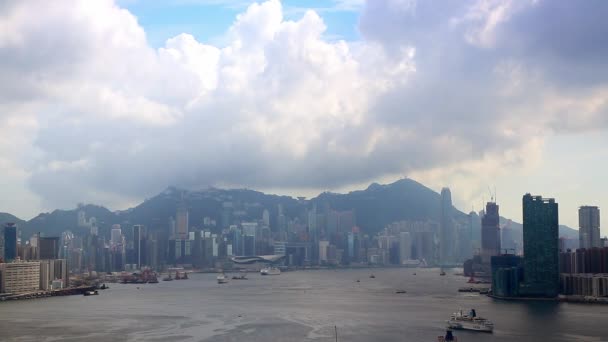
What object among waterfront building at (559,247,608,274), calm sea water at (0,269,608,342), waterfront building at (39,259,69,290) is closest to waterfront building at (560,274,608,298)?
calm sea water at (0,269,608,342)

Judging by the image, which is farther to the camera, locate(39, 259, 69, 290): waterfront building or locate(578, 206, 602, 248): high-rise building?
locate(578, 206, 602, 248): high-rise building

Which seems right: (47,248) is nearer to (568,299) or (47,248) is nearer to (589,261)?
(589,261)

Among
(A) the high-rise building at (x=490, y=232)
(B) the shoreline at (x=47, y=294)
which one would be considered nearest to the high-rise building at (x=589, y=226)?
(A) the high-rise building at (x=490, y=232)

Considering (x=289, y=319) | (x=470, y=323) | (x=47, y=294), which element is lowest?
(x=47, y=294)

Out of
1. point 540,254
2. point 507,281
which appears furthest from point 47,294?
point 540,254

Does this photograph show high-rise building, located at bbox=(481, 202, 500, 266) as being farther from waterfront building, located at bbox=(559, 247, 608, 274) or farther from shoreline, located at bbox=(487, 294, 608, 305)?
shoreline, located at bbox=(487, 294, 608, 305)

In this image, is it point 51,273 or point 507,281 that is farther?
point 51,273

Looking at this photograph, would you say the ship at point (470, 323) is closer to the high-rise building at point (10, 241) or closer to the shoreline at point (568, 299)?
the shoreline at point (568, 299)
